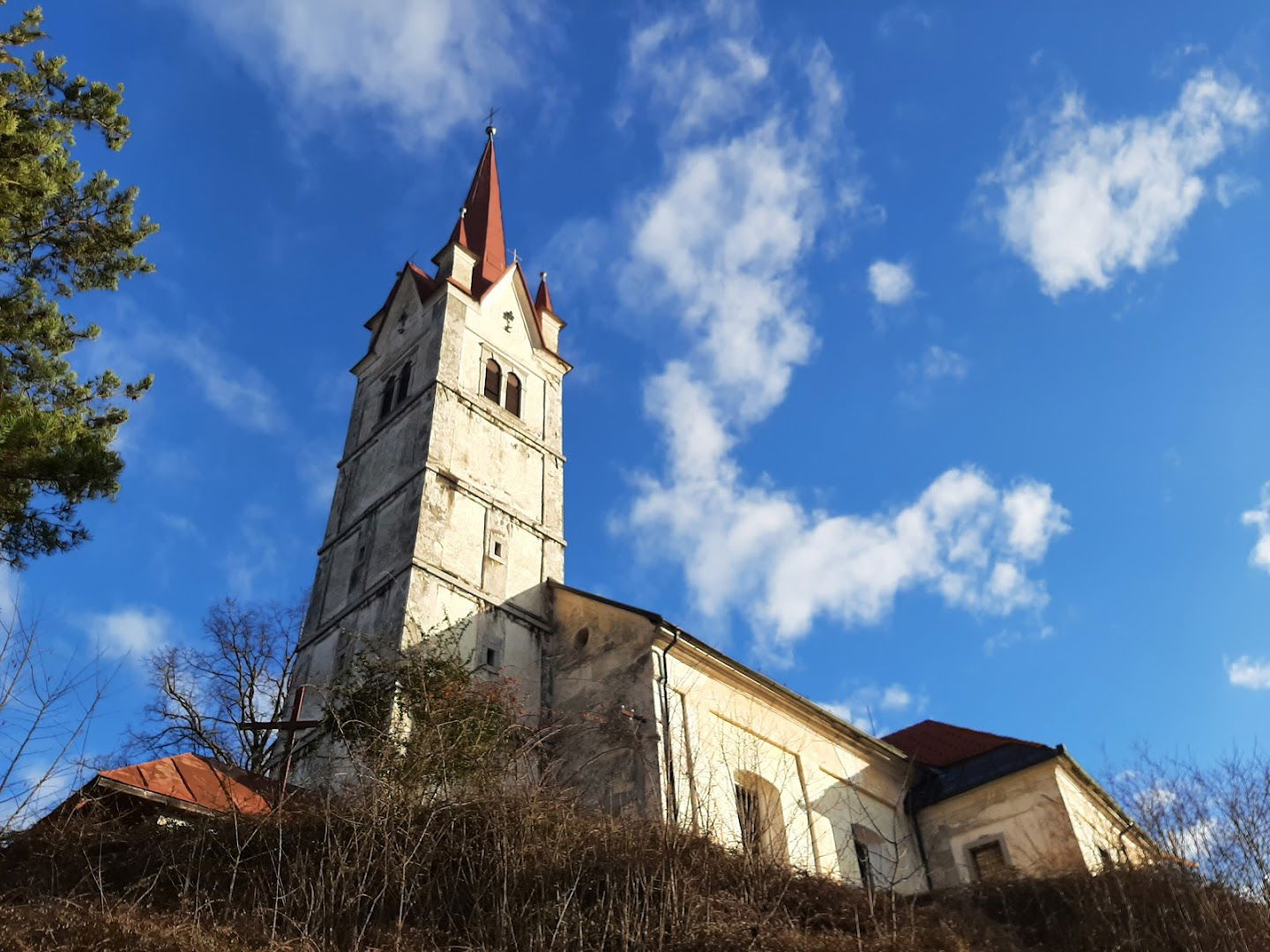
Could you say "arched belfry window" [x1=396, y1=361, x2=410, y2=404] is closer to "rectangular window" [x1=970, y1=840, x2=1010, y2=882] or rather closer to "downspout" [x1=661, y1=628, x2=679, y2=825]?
"downspout" [x1=661, y1=628, x2=679, y2=825]

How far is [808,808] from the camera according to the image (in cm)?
2112

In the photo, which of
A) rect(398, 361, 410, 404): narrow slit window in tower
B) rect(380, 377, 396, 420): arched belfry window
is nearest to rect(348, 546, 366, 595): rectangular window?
rect(380, 377, 396, 420): arched belfry window

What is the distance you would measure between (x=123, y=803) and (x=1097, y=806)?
1950cm

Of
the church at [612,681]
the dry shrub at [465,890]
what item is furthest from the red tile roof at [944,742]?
the dry shrub at [465,890]

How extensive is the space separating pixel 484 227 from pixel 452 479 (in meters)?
13.3

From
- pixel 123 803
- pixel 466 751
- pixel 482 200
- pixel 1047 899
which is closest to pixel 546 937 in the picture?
pixel 466 751

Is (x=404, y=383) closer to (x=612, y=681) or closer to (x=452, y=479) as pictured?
(x=452, y=479)

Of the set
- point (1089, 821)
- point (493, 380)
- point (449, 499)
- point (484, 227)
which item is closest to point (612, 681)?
point (449, 499)

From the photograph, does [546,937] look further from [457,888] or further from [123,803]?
[123,803]

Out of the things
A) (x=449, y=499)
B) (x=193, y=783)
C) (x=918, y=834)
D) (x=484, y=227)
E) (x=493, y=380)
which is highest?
(x=484, y=227)

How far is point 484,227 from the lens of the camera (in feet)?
115

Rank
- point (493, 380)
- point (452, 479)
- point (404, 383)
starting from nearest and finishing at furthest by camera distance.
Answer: point (452, 479), point (404, 383), point (493, 380)

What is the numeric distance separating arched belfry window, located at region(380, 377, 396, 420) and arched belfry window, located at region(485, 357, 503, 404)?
254 centimetres

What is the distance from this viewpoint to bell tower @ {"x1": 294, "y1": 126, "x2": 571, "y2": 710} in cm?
2244
